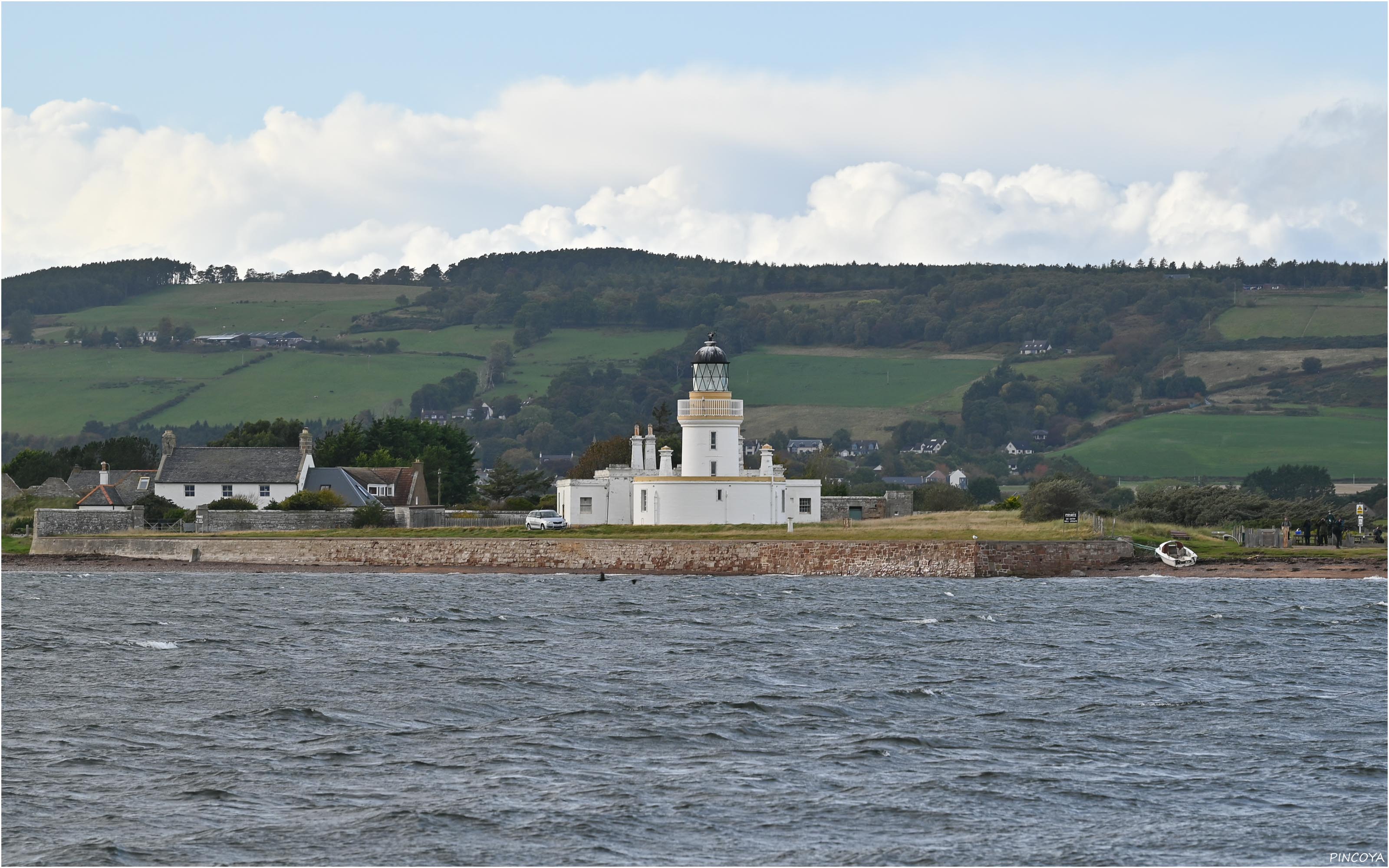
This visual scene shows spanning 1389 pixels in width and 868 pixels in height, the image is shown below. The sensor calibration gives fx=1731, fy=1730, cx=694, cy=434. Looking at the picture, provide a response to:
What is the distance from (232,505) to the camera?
6488cm

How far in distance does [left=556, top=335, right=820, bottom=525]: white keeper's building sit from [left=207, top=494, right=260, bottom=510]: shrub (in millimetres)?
12218

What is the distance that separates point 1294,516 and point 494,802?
46.6 m

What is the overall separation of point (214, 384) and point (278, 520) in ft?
391

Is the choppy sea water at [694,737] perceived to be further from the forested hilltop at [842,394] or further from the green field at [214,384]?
the green field at [214,384]

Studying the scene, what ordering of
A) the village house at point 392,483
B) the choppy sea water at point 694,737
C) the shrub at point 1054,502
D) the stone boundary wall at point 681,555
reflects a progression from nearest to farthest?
the choppy sea water at point 694,737, the stone boundary wall at point 681,555, the shrub at point 1054,502, the village house at point 392,483

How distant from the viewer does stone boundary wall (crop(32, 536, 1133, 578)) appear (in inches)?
1949

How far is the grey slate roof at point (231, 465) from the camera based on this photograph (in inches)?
2697

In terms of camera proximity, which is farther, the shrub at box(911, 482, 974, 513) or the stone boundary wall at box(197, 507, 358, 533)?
the shrub at box(911, 482, 974, 513)

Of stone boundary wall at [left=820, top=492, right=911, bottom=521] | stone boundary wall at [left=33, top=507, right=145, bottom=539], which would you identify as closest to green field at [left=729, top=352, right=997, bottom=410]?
stone boundary wall at [left=820, top=492, right=911, bottom=521]

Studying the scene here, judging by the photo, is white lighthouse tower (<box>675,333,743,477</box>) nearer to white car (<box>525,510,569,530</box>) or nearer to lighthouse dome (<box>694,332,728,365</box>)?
lighthouse dome (<box>694,332,728,365</box>)

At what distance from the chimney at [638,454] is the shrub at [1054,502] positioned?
13.7 meters

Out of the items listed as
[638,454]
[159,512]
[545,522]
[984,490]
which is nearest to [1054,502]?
[638,454]

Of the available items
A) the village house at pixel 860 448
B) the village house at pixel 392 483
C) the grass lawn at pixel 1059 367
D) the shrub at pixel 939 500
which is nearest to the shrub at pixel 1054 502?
the shrub at pixel 939 500

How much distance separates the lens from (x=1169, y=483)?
4830 inches
